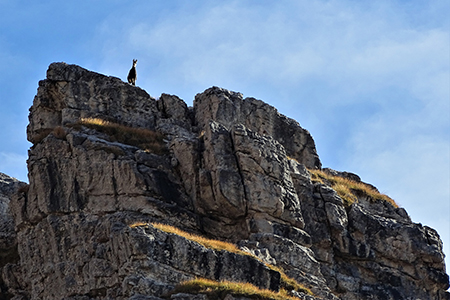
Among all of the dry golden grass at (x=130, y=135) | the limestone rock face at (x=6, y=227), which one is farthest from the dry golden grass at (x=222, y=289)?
the limestone rock face at (x=6, y=227)

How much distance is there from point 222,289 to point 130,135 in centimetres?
1700

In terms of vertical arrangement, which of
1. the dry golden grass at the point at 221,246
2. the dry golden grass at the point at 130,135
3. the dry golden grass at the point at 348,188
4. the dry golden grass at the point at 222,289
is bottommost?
the dry golden grass at the point at 222,289

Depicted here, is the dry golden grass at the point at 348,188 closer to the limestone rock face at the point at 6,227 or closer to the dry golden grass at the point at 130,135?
the dry golden grass at the point at 130,135

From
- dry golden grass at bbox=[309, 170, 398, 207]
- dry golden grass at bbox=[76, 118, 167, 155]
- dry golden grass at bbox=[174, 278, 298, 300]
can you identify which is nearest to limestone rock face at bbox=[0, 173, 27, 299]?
dry golden grass at bbox=[76, 118, 167, 155]

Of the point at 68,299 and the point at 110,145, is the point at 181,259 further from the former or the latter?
the point at 110,145

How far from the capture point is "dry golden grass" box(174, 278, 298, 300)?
38438 millimetres

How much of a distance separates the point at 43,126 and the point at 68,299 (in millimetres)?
13584

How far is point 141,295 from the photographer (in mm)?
38844

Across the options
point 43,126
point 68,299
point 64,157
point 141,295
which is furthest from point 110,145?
point 141,295

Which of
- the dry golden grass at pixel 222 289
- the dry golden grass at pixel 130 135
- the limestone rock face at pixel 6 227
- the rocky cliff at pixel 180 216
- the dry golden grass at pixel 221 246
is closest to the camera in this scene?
the dry golden grass at pixel 222 289

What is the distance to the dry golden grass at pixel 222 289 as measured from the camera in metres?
38.4

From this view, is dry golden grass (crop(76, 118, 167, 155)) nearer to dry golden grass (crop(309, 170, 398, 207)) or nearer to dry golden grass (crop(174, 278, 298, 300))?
dry golden grass (crop(309, 170, 398, 207))

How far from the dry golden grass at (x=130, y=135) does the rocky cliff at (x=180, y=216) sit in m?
0.10

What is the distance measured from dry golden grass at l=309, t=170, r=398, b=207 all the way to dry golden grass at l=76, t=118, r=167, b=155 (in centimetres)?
1090
